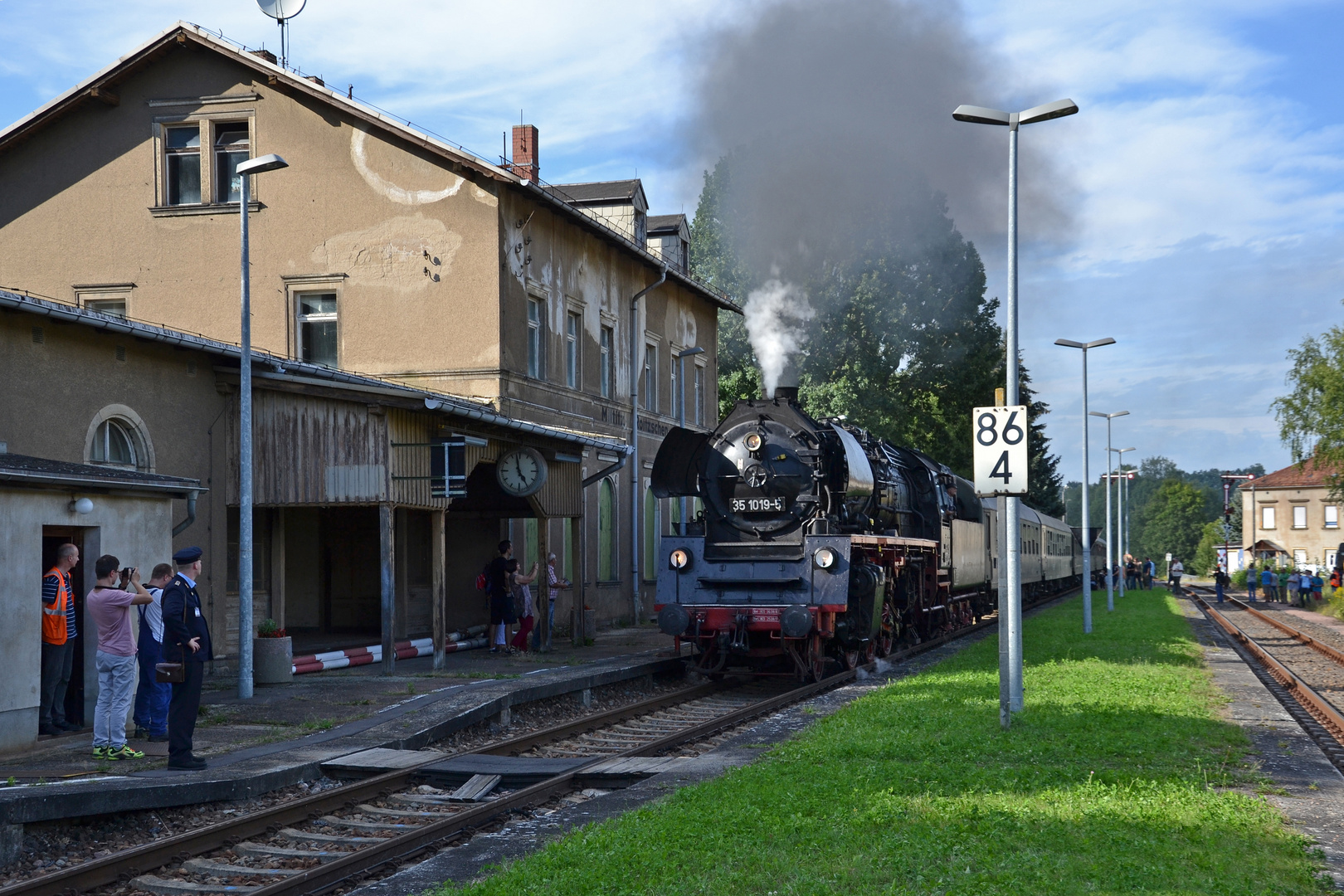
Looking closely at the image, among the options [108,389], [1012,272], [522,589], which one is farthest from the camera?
[522,589]

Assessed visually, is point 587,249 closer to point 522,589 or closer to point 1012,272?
point 522,589

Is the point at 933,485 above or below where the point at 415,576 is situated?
above

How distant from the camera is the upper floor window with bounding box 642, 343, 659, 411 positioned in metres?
29.5

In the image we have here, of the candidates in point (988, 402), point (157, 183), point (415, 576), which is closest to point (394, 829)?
point (415, 576)

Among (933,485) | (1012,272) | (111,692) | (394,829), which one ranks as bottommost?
(394,829)

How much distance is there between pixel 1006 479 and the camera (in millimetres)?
11617

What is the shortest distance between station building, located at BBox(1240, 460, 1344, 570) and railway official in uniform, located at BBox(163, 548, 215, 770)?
8492cm

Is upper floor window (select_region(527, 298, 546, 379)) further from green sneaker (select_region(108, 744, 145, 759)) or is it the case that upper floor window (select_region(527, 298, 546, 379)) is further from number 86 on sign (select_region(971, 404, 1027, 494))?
green sneaker (select_region(108, 744, 145, 759))

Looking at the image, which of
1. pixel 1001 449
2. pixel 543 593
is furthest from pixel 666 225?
pixel 1001 449

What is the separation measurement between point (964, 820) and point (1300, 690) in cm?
1136

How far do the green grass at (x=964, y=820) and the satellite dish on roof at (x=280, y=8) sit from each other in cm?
1727

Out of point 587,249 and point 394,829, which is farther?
point 587,249

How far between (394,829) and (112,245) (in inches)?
687

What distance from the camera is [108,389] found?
14.2 m
